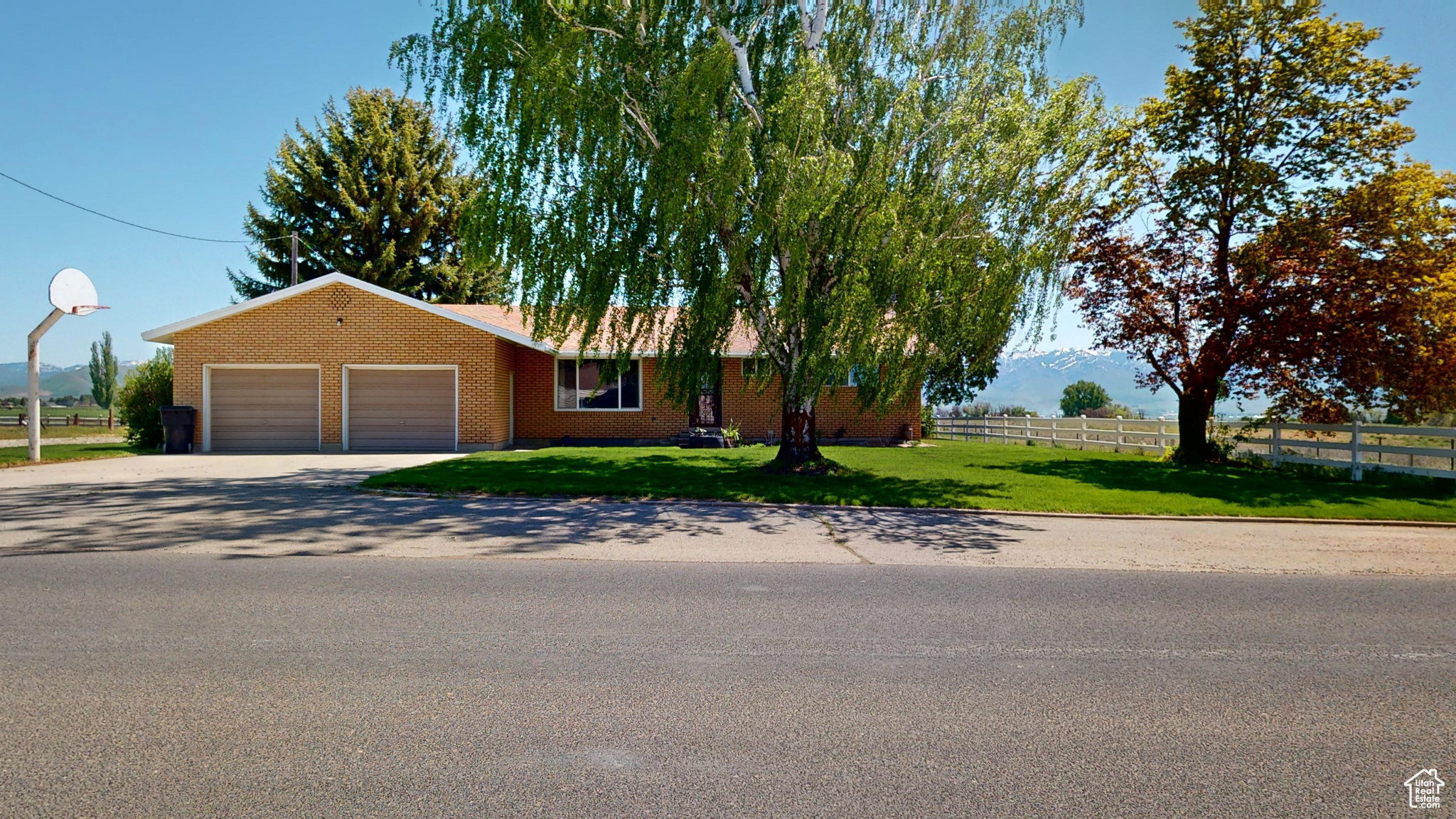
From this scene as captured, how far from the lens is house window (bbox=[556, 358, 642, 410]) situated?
2259 centimetres

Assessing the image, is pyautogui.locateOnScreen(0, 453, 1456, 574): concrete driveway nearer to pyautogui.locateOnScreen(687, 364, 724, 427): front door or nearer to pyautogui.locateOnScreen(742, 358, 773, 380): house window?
pyautogui.locateOnScreen(742, 358, 773, 380): house window

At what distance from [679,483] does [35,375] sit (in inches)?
563

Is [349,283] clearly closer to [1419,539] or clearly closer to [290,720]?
[290,720]

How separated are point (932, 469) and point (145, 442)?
2044 centimetres

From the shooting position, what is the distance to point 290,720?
3801mm

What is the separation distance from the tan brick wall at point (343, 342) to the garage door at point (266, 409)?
1.51ft

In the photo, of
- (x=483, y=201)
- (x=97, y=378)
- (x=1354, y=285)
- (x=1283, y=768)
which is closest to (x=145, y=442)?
(x=483, y=201)

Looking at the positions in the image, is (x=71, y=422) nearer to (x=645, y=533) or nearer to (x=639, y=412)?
(x=639, y=412)

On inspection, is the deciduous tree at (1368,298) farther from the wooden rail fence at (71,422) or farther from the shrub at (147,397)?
the wooden rail fence at (71,422)

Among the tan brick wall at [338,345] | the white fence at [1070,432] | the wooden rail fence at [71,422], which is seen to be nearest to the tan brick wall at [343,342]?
the tan brick wall at [338,345]

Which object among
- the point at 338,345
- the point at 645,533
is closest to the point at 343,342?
the point at 338,345

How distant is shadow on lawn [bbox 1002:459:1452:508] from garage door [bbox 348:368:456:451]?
12.9 metres

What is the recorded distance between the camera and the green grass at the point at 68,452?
16.8m

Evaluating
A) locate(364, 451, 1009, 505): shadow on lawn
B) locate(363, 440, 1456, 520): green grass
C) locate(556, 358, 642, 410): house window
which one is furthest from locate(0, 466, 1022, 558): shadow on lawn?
locate(556, 358, 642, 410): house window
